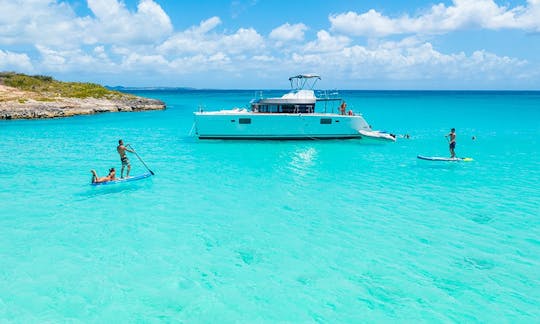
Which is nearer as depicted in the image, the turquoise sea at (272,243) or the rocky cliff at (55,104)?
the turquoise sea at (272,243)

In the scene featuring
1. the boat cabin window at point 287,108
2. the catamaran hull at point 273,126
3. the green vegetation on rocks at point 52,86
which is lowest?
the catamaran hull at point 273,126

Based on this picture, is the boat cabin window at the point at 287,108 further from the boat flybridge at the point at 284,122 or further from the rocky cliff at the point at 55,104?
the rocky cliff at the point at 55,104

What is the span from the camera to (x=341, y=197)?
20000 millimetres

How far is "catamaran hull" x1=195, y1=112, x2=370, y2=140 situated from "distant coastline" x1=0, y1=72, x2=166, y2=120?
37.9 meters

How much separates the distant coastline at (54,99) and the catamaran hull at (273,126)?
37945 millimetres

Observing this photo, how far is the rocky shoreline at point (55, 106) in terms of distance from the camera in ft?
200

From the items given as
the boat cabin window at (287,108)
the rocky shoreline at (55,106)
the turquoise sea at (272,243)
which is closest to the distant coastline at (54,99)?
the rocky shoreline at (55,106)

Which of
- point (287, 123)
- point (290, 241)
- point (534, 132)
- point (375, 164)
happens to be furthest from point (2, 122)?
point (534, 132)

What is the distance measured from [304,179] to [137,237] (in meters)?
11.9

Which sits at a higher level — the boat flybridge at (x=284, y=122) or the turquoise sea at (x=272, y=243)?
the boat flybridge at (x=284, y=122)

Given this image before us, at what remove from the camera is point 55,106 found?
66.8m

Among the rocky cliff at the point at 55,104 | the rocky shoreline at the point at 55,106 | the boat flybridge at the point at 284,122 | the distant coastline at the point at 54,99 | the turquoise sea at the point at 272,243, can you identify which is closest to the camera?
the turquoise sea at the point at 272,243

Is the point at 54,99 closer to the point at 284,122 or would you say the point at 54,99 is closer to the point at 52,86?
the point at 52,86

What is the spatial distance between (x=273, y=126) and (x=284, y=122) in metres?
1.12
